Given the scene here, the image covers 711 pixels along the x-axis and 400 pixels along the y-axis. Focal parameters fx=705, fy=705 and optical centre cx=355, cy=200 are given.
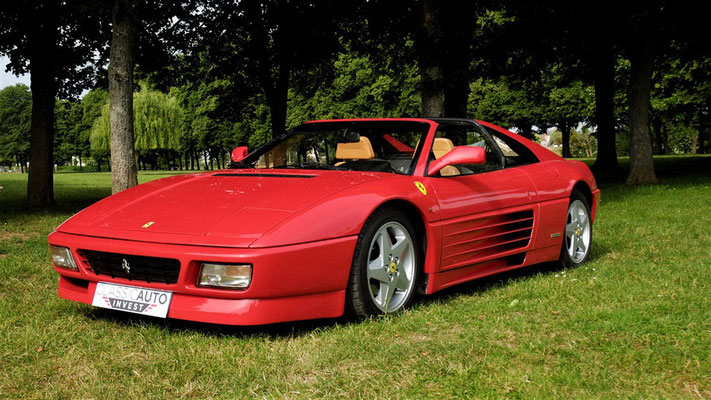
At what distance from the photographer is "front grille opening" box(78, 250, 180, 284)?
3803mm

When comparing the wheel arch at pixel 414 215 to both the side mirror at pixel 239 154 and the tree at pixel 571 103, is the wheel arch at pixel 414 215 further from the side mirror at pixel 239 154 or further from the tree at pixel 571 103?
the tree at pixel 571 103

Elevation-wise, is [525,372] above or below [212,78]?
below

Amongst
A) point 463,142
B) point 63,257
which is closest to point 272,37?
point 463,142

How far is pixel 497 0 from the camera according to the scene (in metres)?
16.4

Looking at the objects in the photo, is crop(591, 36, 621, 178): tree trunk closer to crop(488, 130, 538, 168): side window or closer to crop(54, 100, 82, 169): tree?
crop(488, 130, 538, 168): side window

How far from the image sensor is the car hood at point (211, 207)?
3779 millimetres

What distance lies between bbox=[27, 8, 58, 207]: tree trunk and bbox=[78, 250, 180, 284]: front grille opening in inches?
431

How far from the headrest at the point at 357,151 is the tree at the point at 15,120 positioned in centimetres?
7212

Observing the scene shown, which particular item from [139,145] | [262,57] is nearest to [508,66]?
[262,57]

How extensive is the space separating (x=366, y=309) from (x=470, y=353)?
0.80 meters

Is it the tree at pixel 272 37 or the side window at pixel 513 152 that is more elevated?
the tree at pixel 272 37

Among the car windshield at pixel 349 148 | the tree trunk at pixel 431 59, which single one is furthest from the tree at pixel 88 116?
the car windshield at pixel 349 148

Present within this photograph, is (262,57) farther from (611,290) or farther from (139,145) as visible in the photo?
(139,145)

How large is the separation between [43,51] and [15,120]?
64.4m
